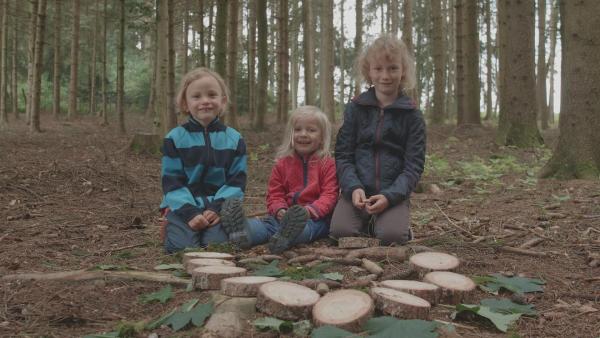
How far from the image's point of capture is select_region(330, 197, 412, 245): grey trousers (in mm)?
3633

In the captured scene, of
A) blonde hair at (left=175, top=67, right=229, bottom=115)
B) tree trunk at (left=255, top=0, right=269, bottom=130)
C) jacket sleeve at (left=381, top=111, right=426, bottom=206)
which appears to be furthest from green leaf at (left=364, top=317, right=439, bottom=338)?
tree trunk at (left=255, top=0, right=269, bottom=130)

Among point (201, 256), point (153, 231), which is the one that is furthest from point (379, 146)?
point (153, 231)

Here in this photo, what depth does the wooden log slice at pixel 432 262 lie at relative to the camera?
9.50 ft

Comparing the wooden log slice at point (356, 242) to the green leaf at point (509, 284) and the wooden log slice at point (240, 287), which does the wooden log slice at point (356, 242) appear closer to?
the green leaf at point (509, 284)

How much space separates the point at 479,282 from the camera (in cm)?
285

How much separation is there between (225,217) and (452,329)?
1.88 m

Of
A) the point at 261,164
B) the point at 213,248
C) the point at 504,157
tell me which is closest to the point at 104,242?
the point at 213,248

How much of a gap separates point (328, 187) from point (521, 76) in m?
6.51

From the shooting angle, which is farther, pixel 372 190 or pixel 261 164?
pixel 261 164

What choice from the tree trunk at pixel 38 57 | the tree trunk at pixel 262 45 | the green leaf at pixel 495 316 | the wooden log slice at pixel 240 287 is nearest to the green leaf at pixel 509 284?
the green leaf at pixel 495 316

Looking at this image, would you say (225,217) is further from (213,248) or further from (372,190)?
(372,190)

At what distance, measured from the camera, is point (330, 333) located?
202 cm

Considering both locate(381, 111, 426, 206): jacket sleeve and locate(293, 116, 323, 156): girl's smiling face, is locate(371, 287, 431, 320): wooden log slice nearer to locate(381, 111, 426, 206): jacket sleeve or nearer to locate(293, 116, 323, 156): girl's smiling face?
locate(381, 111, 426, 206): jacket sleeve

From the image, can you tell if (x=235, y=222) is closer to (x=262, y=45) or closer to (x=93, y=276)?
(x=93, y=276)
